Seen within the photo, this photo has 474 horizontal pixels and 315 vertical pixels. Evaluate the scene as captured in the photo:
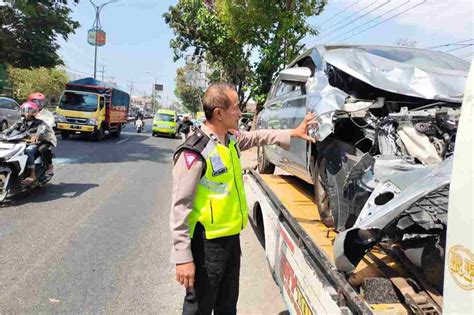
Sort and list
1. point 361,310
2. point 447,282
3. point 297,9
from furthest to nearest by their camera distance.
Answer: point 297,9, point 361,310, point 447,282

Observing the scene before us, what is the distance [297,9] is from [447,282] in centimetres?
1398

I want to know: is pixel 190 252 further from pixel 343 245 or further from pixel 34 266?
pixel 34 266

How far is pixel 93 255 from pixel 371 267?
326 cm

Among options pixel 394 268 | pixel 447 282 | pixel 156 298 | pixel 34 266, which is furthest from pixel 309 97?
pixel 34 266

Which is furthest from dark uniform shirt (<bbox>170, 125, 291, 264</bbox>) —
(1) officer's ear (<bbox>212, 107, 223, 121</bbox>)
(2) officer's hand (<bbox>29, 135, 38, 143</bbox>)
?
(2) officer's hand (<bbox>29, 135, 38, 143</bbox>)

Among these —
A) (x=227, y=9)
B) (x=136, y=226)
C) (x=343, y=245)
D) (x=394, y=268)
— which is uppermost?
(x=227, y=9)

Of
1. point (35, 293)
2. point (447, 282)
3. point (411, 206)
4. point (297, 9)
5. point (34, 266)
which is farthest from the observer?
point (297, 9)

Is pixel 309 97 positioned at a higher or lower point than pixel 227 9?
lower

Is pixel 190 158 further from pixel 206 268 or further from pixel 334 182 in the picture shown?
pixel 334 182

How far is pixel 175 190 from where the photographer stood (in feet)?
8.32

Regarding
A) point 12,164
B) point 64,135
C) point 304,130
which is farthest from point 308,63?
point 64,135

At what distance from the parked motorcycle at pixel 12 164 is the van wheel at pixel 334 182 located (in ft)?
15.9

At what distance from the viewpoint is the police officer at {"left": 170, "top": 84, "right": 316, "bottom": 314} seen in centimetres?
251

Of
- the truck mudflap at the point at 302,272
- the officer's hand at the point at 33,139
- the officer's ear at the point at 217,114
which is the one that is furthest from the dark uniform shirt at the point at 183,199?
the officer's hand at the point at 33,139
